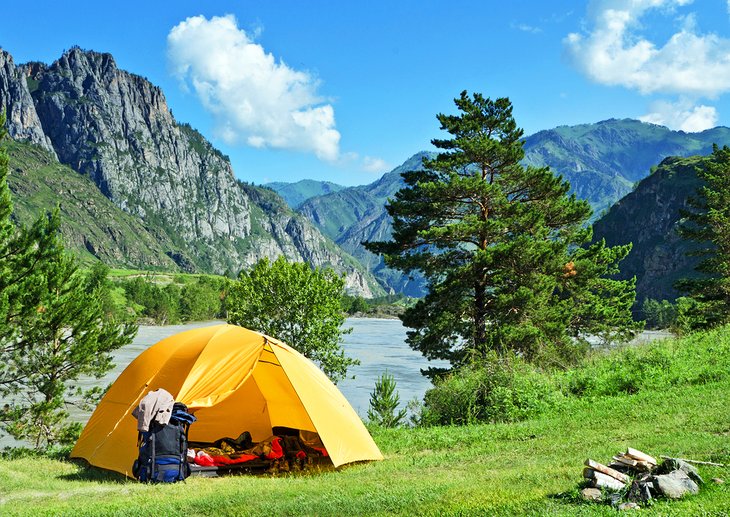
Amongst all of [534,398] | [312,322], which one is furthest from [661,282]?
[534,398]

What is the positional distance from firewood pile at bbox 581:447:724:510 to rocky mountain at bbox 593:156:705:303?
143814mm

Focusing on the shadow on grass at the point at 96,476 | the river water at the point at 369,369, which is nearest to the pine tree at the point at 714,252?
the river water at the point at 369,369

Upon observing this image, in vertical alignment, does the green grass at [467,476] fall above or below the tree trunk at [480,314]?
below

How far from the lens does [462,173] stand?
89.1 ft

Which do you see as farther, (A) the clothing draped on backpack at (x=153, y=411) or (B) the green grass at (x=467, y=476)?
(A) the clothing draped on backpack at (x=153, y=411)

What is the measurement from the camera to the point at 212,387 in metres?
12.2

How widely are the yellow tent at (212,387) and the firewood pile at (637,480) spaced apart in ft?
17.8

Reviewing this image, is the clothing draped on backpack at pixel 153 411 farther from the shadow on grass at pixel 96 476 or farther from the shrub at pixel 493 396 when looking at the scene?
the shrub at pixel 493 396

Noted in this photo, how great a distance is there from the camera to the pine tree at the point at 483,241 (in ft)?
82.7

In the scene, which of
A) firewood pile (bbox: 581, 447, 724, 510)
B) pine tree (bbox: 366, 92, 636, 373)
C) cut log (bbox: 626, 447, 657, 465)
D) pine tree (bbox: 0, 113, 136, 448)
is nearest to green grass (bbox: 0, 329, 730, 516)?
firewood pile (bbox: 581, 447, 724, 510)

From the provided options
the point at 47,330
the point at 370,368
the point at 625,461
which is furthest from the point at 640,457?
the point at 370,368

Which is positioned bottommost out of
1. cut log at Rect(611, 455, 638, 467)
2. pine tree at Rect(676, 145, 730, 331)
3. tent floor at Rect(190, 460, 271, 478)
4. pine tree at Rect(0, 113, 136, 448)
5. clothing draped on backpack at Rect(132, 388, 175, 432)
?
tent floor at Rect(190, 460, 271, 478)

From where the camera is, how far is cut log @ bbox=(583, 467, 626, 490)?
6.98m

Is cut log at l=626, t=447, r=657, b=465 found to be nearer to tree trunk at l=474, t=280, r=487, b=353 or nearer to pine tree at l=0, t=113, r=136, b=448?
pine tree at l=0, t=113, r=136, b=448
